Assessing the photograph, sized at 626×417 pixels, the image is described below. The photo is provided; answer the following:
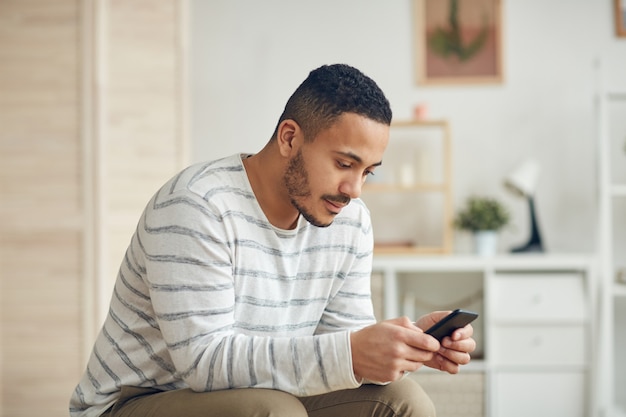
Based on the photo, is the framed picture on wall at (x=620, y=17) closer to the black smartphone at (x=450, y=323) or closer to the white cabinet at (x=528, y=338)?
the white cabinet at (x=528, y=338)

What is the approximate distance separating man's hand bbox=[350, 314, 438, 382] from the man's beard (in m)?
0.27

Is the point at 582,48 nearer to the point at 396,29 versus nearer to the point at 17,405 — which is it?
the point at 396,29

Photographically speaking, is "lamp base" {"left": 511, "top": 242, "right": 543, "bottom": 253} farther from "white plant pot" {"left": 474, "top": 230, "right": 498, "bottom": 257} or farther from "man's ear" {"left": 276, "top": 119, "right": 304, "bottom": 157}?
"man's ear" {"left": 276, "top": 119, "right": 304, "bottom": 157}

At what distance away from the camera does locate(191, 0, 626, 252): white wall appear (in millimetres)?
3689

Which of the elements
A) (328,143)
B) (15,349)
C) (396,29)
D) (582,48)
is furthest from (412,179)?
(328,143)

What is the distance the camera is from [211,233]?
144 cm

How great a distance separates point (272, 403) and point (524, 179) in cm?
237

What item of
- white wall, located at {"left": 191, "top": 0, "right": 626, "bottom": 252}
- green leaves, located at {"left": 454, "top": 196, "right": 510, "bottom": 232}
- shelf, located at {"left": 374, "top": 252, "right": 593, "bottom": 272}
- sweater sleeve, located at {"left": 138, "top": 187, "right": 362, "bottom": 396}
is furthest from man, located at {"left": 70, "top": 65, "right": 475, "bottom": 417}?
white wall, located at {"left": 191, "top": 0, "right": 626, "bottom": 252}

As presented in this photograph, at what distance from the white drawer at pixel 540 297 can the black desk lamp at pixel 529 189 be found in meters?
0.21

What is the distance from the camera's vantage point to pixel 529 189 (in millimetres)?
3469

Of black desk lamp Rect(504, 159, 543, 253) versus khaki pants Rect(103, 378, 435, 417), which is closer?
khaki pants Rect(103, 378, 435, 417)

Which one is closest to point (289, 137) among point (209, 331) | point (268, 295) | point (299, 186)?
point (299, 186)

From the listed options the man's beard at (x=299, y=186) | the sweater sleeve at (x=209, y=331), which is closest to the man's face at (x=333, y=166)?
the man's beard at (x=299, y=186)

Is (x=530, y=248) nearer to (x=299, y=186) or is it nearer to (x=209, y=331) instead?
(x=299, y=186)
